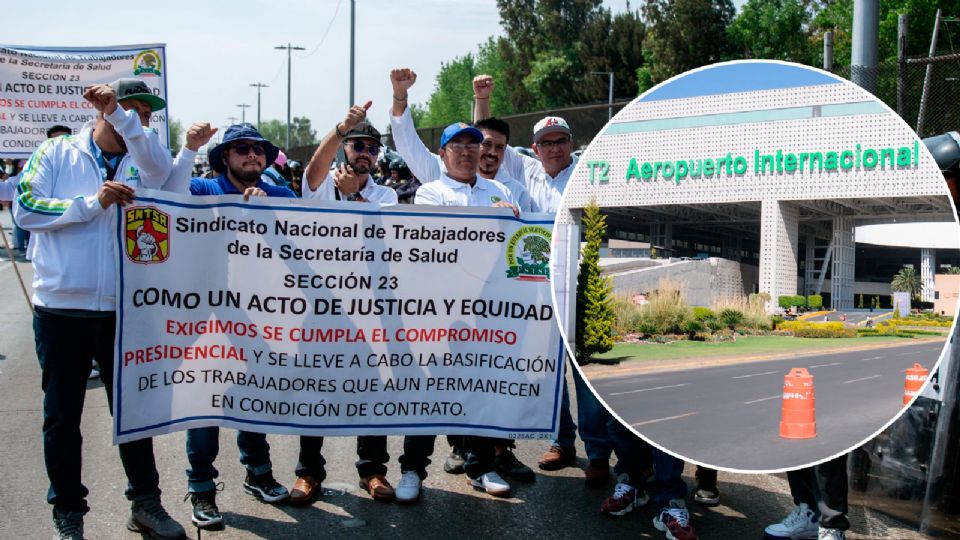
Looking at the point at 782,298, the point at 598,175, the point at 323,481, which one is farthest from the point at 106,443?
the point at 782,298

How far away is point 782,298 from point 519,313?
2153 mm

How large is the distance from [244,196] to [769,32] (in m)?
48.0

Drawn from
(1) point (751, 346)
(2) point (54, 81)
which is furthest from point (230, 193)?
(2) point (54, 81)

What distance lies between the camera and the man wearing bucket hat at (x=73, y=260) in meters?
4.16

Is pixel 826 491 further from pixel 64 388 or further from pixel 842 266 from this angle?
pixel 64 388

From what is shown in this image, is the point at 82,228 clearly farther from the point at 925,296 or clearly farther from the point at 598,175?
the point at 925,296

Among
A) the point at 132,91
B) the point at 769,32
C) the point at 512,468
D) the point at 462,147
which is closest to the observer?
the point at 132,91

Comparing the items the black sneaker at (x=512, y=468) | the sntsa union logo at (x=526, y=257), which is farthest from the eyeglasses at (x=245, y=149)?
the black sneaker at (x=512, y=468)

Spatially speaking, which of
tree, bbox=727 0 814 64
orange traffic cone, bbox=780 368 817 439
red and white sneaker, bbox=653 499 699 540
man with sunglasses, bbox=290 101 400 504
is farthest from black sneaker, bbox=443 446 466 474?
tree, bbox=727 0 814 64

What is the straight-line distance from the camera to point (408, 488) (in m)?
5.03

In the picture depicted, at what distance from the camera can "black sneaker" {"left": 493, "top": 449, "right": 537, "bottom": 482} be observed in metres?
5.48

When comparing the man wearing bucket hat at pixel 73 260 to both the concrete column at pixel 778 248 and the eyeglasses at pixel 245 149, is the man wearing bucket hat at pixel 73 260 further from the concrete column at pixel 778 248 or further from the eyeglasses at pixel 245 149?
the concrete column at pixel 778 248

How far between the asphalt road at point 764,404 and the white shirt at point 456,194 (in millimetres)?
2335

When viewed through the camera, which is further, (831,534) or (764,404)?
(831,534)
